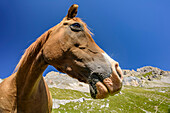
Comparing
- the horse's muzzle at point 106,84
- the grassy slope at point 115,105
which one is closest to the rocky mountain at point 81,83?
the grassy slope at point 115,105

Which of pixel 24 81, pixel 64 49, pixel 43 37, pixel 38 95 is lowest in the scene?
pixel 38 95

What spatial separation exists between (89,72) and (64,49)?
941 mm

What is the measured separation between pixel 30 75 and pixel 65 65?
4.31 ft

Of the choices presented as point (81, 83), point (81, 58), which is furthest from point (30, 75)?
point (81, 83)

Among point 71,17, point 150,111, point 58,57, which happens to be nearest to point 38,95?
point 58,57

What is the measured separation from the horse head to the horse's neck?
407 mm

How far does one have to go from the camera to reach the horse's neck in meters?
3.36

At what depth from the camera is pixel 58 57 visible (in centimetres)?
301

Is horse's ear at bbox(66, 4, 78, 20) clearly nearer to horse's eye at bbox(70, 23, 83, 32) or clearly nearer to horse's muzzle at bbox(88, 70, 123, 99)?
horse's eye at bbox(70, 23, 83, 32)

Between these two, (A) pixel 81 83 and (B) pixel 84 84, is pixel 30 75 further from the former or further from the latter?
(B) pixel 84 84

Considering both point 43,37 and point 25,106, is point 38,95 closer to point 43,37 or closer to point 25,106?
point 25,106

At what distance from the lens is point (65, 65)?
119 inches

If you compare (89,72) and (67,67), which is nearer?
(89,72)

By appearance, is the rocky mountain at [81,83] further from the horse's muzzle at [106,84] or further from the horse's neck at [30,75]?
the horse's muzzle at [106,84]
